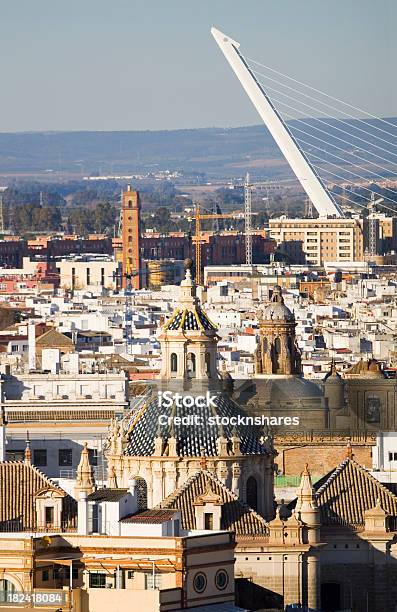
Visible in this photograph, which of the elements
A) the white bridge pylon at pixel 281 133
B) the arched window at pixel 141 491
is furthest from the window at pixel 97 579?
the white bridge pylon at pixel 281 133

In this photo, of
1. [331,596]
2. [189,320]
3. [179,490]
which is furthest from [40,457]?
[331,596]

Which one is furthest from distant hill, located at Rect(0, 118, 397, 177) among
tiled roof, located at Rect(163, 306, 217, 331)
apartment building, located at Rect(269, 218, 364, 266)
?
tiled roof, located at Rect(163, 306, 217, 331)

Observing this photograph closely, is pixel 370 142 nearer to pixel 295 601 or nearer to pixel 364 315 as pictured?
pixel 364 315

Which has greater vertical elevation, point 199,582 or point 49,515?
point 49,515

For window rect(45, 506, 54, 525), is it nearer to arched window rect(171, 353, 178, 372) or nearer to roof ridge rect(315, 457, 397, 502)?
roof ridge rect(315, 457, 397, 502)

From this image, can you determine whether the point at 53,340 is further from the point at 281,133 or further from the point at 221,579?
the point at 281,133
